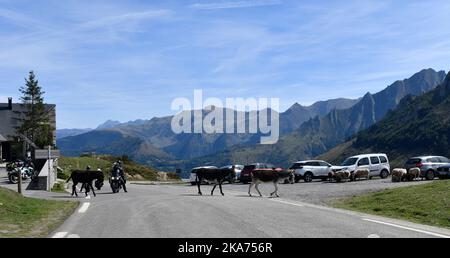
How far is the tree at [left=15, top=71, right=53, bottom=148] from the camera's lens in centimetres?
9288

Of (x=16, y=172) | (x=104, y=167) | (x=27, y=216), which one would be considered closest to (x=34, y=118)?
(x=104, y=167)

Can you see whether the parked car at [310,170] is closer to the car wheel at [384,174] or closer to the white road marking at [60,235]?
the car wheel at [384,174]

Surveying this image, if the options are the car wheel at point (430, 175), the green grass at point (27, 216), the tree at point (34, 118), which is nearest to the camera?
the green grass at point (27, 216)

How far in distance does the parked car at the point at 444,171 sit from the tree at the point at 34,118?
6555cm

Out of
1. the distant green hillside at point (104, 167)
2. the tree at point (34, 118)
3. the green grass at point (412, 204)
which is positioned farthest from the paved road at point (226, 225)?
the tree at point (34, 118)

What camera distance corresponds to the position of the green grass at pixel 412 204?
18.7 metres

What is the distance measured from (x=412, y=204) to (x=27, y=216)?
1457cm

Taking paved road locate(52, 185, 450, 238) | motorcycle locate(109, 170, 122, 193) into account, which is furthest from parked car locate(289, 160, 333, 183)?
paved road locate(52, 185, 450, 238)

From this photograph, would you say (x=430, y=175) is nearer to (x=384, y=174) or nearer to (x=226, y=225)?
(x=384, y=174)

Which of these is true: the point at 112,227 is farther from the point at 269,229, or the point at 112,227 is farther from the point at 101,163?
the point at 101,163

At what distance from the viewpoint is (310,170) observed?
47.6 metres

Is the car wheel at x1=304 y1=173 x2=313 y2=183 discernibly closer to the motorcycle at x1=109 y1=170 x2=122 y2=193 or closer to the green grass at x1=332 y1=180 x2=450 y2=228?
the motorcycle at x1=109 y1=170 x2=122 y2=193

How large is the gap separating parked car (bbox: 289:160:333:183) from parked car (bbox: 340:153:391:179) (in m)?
2.00

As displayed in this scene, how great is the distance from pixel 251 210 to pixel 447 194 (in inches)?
361
